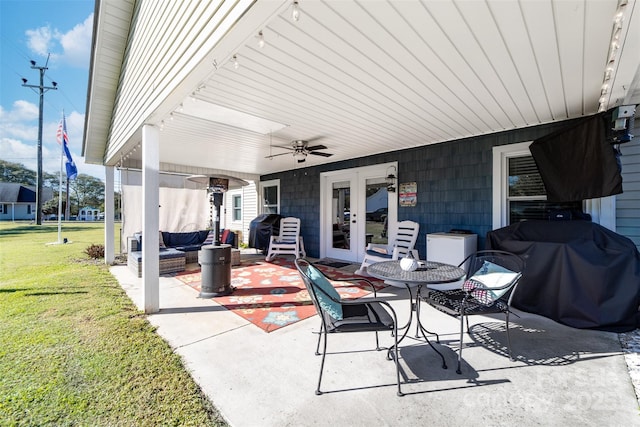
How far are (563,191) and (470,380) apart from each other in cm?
292

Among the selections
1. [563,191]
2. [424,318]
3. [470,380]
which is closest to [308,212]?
[424,318]

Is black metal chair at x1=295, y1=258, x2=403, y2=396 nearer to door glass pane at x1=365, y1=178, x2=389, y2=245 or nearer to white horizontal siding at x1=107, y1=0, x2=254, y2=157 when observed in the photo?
white horizontal siding at x1=107, y1=0, x2=254, y2=157

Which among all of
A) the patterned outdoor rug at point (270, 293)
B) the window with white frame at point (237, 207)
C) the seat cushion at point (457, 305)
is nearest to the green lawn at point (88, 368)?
the patterned outdoor rug at point (270, 293)

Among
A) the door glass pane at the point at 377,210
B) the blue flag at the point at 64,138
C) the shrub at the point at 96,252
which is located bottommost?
the shrub at the point at 96,252

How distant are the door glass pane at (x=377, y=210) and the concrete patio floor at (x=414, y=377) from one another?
308 centimetres

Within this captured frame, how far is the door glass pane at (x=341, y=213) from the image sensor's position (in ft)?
21.5

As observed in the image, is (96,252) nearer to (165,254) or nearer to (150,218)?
(165,254)

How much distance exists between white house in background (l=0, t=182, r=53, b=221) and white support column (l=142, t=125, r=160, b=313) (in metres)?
38.3

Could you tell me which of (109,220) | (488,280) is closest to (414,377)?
(488,280)

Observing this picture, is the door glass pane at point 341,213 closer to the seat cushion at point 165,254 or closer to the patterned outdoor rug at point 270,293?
the patterned outdoor rug at point 270,293

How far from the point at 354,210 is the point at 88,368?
5.19 meters

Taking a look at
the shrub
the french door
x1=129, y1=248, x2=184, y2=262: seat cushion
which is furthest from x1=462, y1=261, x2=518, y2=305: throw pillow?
the shrub

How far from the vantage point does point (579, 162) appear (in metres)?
3.25

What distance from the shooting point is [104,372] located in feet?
6.52
